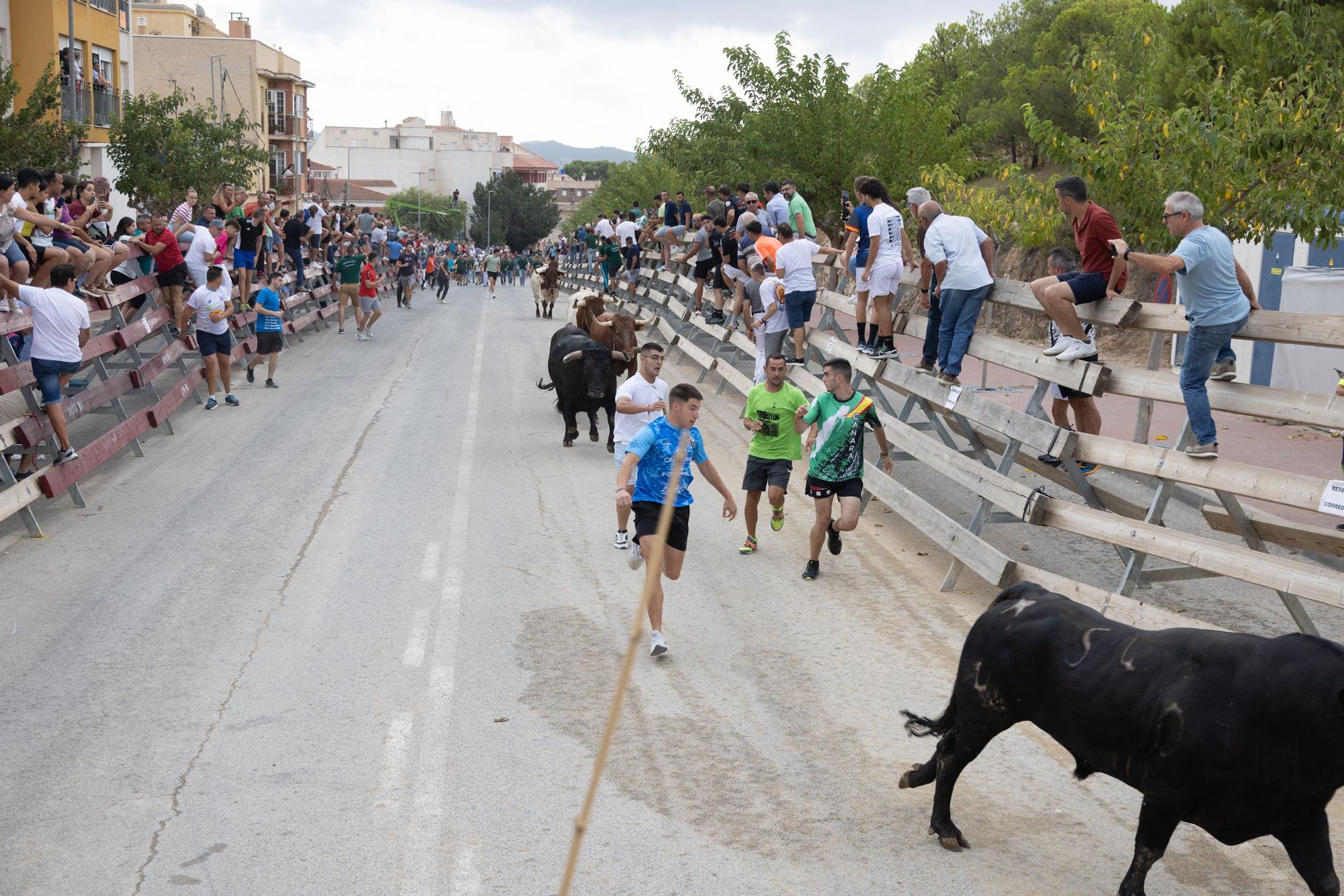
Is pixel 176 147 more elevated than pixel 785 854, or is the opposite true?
pixel 176 147

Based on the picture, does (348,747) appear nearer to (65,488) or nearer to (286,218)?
(65,488)

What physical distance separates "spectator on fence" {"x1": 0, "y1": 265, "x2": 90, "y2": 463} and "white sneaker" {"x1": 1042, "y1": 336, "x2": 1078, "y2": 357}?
9.05 meters

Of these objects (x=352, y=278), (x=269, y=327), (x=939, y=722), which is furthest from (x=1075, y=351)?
(x=352, y=278)

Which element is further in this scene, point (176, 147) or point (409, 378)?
point (176, 147)

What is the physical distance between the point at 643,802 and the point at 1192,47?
27.7 metres

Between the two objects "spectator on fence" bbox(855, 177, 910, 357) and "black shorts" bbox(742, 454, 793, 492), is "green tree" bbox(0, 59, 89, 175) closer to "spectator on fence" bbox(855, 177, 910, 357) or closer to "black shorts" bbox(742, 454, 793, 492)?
"spectator on fence" bbox(855, 177, 910, 357)

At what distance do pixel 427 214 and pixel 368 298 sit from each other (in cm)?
10315

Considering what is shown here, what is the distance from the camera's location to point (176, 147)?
127 ft

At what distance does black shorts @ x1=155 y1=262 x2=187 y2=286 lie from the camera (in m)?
17.8

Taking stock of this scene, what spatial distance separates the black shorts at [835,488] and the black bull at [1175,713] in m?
4.47

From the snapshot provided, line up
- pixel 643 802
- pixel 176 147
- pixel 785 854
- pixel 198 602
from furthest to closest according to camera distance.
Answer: pixel 176 147 < pixel 198 602 < pixel 643 802 < pixel 785 854

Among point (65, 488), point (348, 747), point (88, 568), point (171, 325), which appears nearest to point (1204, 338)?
point (348, 747)

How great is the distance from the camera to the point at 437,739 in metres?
7.00

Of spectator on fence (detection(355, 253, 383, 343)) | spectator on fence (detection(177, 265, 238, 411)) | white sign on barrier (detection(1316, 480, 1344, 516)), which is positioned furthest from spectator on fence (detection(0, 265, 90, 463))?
spectator on fence (detection(355, 253, 383, 343))
